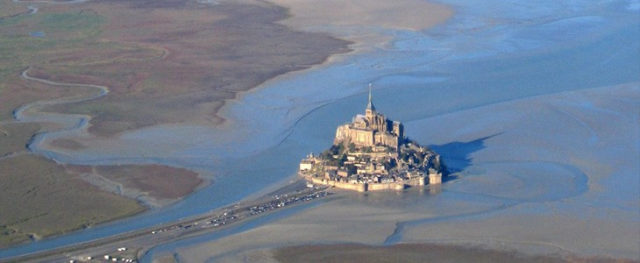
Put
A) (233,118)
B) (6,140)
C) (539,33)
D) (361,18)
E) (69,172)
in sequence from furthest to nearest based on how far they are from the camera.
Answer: (361,18) < (539,33) < (233,118) < (6,140) < (69,172)

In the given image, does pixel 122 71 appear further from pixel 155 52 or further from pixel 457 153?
pixel 457 153

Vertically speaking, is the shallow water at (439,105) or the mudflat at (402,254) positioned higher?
the shallow water at (439,105)

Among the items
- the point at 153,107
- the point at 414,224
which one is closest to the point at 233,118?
the point at 153,107

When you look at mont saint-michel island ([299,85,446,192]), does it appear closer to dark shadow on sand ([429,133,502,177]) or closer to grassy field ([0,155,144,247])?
dark shadow on sand ([429,133,502,177])

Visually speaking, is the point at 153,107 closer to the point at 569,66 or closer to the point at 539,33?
the point at 569,66

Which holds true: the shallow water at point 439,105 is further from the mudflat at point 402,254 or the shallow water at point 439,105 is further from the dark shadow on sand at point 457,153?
the mudflat at point 402,254

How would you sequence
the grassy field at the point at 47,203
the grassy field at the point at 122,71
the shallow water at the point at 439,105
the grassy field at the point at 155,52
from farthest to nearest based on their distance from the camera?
the grassy field at the point at 155,52 → the shallow water at the point at 439,105 → the grassy field at the point at 122,71 → the grassy field at the point at 47,203

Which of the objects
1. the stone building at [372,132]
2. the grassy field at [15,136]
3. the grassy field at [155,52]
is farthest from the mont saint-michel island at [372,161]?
the grassy field at [15,136]
